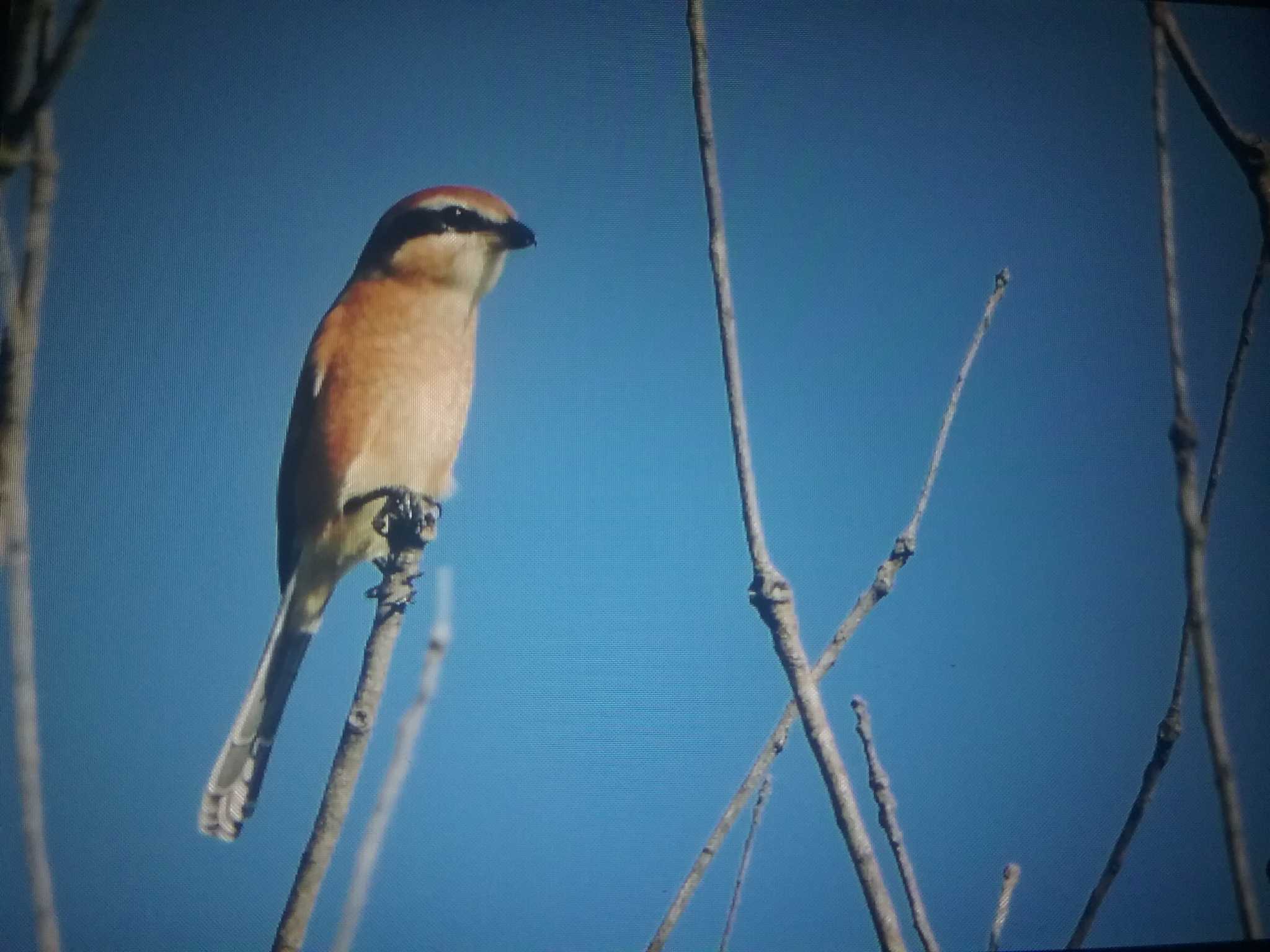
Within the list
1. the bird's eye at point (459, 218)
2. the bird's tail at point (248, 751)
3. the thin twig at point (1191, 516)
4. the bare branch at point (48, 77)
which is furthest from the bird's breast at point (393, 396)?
the thin twig at point (1191, 516)

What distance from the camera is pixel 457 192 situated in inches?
57.8

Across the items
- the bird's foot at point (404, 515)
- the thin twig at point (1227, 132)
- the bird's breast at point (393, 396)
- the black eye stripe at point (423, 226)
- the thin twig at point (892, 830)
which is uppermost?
the black eye stripe at point (423, 226)

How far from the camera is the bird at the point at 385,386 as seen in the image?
150 centimetres

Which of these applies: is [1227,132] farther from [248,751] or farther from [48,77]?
[248,751]

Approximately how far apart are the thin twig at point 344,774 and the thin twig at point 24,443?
248 millimetres

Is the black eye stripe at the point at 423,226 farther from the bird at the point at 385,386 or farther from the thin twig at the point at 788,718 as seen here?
the thin twig at the point at 788,718

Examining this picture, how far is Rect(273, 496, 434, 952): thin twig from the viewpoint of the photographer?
1.00m

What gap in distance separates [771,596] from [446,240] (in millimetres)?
803

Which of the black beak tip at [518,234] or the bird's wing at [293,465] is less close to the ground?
the black beak tip at [518,234]

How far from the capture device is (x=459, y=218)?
1492 mm

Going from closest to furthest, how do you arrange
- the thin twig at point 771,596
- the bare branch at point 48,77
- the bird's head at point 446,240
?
the bare branch at point 48,77, the thin twig at point 771,596, the bird's head at point 446,240

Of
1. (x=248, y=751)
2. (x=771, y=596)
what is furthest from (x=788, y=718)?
(x=248, y=751)

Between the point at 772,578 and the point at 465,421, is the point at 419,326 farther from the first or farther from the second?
the point at 772,578

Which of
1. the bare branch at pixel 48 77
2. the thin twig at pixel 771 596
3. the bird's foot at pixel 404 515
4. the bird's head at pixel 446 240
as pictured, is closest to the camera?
the bare branch at pixel 48 77
